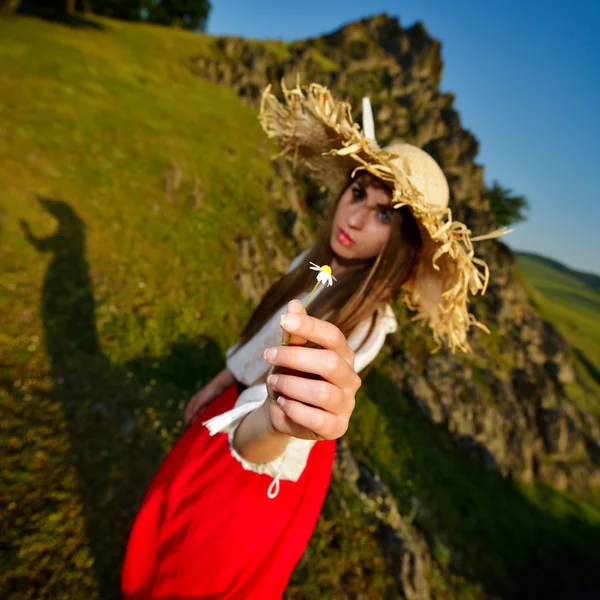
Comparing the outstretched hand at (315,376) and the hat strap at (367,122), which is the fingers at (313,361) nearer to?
the outstretched hand at (315,376)

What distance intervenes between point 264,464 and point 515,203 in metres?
51.9

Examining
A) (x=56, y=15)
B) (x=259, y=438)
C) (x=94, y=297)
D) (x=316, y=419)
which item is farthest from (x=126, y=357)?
(x=56, y=15)

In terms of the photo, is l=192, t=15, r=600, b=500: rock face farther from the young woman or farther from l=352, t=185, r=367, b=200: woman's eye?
the young woman

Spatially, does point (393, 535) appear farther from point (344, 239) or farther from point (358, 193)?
point (358, 193)

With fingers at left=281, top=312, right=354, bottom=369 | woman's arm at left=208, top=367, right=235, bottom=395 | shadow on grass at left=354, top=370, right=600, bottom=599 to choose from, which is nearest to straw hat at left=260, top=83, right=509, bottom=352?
fingers at left=281, top=312, right=354, bottom=369

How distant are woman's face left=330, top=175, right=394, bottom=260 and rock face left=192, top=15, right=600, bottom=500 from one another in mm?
625

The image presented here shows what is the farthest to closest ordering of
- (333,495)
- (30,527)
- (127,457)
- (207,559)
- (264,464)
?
1. (333,495)
2. (127,457)
3. (30,527)
4. (207,559)
5. (264,464)

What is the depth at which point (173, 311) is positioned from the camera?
745cm

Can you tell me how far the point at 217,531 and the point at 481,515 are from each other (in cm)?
1316

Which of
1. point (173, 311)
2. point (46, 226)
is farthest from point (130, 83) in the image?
point (173, 311)

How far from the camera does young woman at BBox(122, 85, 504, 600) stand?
41.6 inches

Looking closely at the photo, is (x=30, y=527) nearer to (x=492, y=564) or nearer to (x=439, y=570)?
(x=439, y=570)

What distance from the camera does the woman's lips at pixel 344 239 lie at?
2.34m

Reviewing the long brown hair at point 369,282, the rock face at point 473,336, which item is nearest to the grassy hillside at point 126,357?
the rock face at point 473,336
